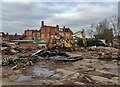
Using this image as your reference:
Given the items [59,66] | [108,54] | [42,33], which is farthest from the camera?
[42,33]

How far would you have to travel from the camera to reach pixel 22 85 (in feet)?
28.1

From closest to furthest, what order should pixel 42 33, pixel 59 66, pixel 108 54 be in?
pixel 59 66 → pixel 108 54 → pixel 42 33

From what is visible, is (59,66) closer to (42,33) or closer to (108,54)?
(108,54)

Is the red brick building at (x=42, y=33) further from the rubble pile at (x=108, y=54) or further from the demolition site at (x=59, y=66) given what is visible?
the rubble pile at (x=108, y=54)

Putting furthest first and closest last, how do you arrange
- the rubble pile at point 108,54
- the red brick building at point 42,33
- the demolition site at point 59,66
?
the red brick building at point 42,33 → the rubble pile at point 108,54 → the demolition site at point 59,66

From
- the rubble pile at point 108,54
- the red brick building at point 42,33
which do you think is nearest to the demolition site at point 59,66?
the rubble pile at point 108,54

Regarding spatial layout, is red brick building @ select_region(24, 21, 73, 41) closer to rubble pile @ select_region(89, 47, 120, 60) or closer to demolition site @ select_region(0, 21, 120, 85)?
demolition site @ select_region(0, 21, 120, 85)

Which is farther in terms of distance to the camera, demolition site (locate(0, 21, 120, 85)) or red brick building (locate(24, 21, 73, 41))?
red brick building (locate(24, 21, 73, 41))

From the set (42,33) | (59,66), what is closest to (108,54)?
(59,66)

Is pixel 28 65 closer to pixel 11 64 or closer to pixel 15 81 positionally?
pixel 11 64

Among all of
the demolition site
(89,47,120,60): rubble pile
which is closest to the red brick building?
the demolition site

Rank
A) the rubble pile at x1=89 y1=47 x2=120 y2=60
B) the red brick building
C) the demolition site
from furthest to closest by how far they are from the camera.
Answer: the red brick building
the rubble pile at x1=89 y1=47 x2=120 y2=60
the demolition site

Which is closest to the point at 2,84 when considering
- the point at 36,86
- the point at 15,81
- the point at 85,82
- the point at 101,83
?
the point at 15,81

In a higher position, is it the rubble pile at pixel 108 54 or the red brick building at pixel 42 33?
the red brick building at pixel 42 33
